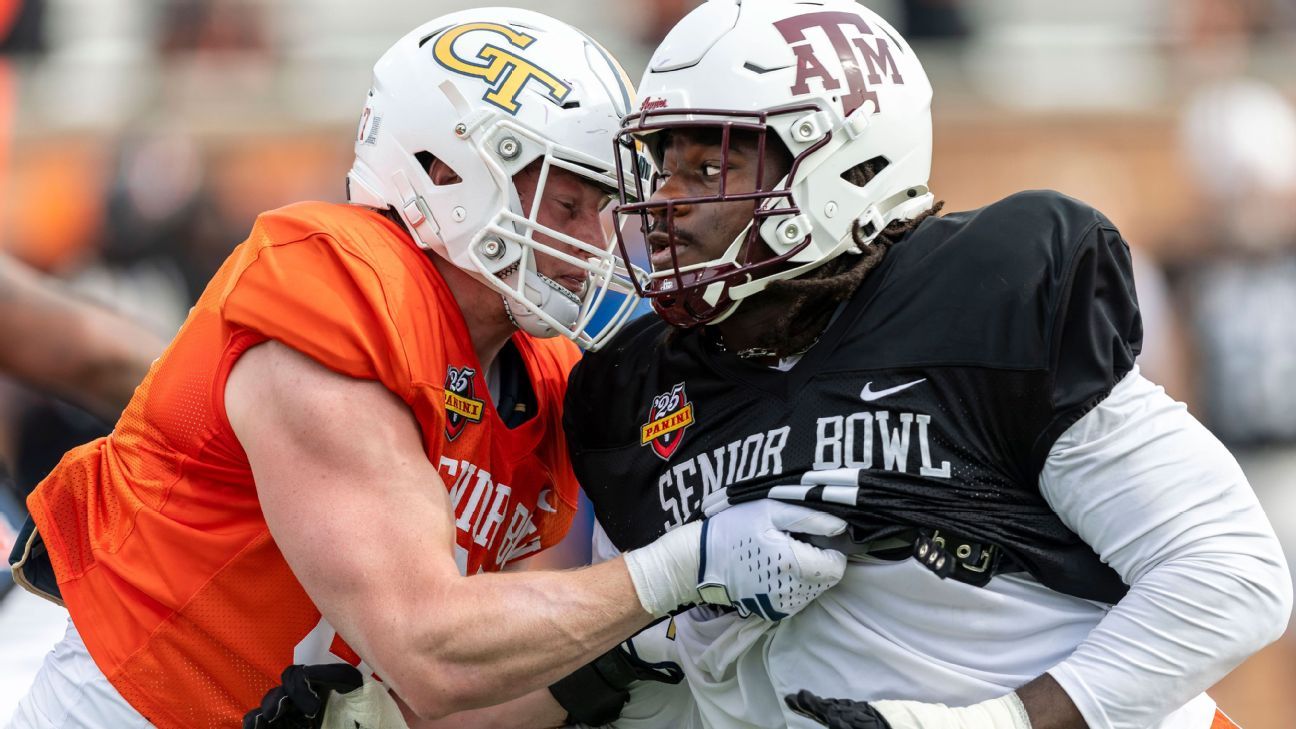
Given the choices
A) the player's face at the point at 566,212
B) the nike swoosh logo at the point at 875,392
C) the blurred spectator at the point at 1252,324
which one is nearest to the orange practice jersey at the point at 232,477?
the player's face at the point at 566,212

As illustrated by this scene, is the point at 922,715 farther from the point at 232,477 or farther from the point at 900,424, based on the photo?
the point at 232,477

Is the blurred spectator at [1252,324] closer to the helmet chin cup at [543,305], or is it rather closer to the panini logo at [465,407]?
the helmet chin cup at [543,305]

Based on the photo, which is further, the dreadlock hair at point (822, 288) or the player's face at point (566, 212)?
the player's face at point (566, 212)

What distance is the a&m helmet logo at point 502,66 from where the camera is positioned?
276 cm

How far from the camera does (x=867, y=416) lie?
7.82 ft

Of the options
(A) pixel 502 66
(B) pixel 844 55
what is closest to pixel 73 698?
(A) pixel 502 66

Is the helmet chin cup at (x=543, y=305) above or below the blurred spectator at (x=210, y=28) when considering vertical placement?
above

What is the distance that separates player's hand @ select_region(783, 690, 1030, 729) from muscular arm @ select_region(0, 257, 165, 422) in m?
2.29

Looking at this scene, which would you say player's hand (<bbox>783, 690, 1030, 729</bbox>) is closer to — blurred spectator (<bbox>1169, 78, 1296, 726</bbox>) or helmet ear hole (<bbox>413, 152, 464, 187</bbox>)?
helmet ear hole (<bbox>413, 152, 464, 187</bbox>)

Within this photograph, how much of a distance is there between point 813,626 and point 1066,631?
40cm

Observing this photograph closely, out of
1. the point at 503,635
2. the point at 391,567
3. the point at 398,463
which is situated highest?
the point at 398,463

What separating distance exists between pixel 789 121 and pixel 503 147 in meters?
0.57

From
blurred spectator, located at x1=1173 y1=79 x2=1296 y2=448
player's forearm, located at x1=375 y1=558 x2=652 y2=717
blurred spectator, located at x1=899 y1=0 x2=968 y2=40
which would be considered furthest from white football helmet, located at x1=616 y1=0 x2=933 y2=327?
blurred spectator, located at x1=899 y1=0 x2=968 y2=40

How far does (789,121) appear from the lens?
2.48m
